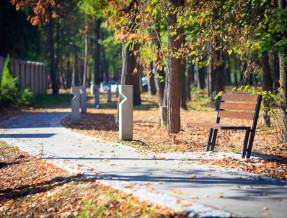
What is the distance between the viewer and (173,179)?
5.91 m

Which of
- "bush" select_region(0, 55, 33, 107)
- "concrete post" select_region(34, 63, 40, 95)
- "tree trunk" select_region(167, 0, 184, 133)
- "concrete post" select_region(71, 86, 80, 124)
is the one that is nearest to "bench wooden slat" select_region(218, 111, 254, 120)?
"tree trunk" select_region(167, 0, 184, 133)

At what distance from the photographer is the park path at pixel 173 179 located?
14.9ft

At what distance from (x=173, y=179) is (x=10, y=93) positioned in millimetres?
17841

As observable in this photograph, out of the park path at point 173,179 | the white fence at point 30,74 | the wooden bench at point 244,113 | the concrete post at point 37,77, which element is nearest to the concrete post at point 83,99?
the white fence at point 30,74

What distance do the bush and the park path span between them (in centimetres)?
1175

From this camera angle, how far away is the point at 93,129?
13594mm

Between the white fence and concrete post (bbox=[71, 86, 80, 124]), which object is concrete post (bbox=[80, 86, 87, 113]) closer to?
concrete post (bbox=[71, 86, 80, 124])

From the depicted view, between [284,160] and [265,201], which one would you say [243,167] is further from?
[265,201]

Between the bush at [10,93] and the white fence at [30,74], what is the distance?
3.00m

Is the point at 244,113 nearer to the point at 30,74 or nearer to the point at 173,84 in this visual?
the point at 173,84

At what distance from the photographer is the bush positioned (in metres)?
21.1

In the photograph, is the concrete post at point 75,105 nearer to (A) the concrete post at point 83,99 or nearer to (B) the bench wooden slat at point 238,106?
(A) the concrete post at point 83,99

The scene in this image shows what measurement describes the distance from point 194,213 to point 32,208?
278 cm

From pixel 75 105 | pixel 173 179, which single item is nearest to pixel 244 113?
pixel 173 179
